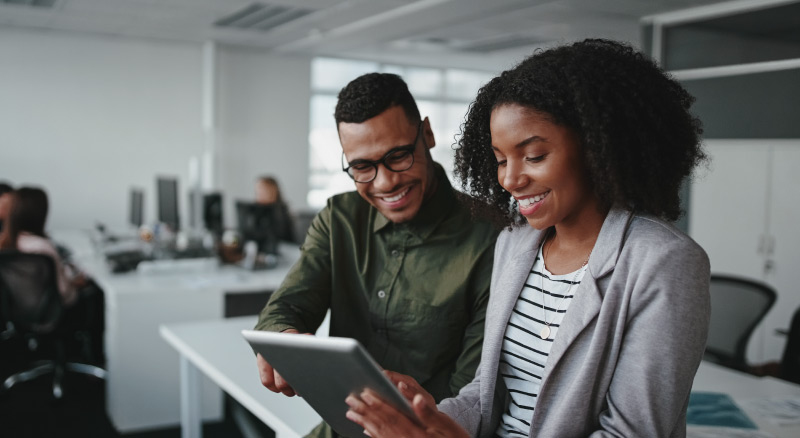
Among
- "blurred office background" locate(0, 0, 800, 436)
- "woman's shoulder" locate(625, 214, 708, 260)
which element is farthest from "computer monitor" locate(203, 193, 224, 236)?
"woman's shoulder" locate(625, 214, 708, 260)

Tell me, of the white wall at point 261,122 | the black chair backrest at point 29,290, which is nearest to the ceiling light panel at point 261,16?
the white wall at point 261,122

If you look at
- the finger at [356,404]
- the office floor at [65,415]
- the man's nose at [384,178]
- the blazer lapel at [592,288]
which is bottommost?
the office floor at [65,415]

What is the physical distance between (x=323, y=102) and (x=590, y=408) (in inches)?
351

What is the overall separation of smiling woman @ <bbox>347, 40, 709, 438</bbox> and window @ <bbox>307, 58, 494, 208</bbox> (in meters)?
7.97

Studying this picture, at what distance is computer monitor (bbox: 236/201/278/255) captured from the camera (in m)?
5.28

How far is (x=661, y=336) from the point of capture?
3.62 feet

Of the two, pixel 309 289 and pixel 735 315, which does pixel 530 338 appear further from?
pixel 735 315

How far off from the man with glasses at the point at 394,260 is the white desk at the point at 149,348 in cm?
259

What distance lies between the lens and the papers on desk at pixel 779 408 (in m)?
2.07

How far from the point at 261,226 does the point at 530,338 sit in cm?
424

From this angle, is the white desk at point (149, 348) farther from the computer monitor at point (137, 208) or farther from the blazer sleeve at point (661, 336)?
the blazer sleeve at point (661, 336)

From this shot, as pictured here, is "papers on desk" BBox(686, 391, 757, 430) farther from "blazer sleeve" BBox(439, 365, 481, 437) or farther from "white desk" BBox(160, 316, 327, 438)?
"white desk" BBox(160, 316, 327, 438)

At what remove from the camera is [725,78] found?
570 cm

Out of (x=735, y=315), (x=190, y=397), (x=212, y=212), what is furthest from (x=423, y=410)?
(x=212, y=212)
